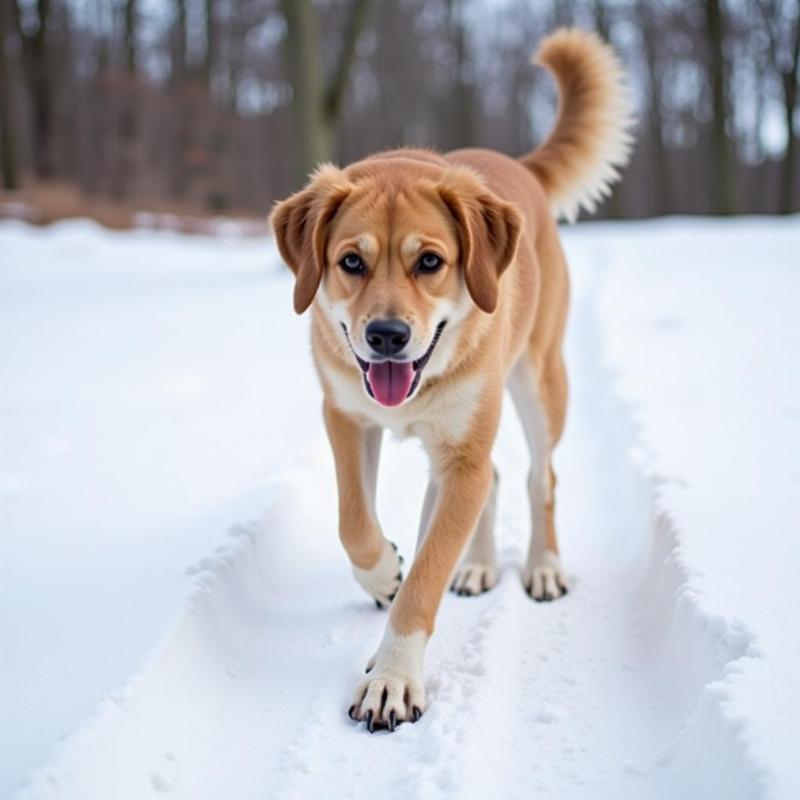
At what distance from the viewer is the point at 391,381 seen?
2.80m

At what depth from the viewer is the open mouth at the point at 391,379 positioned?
279 cm

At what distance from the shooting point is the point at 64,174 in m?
31.4

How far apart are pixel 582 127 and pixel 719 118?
16.8 m

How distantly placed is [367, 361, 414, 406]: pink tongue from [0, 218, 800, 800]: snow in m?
0.83

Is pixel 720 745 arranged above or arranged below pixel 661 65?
below

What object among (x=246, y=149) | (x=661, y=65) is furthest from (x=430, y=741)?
(x=246, y=149)

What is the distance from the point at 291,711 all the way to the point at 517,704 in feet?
2.10

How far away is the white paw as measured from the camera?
2.54 meters

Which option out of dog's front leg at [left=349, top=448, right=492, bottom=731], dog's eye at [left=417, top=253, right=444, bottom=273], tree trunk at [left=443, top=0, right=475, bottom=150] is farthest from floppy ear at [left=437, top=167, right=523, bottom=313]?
tree trunk at [left=443, top=0, right=475, bottom=150]

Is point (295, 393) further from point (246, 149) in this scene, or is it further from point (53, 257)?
point (246, 149)

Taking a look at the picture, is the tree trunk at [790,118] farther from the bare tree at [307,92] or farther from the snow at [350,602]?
the snow at [350,602]

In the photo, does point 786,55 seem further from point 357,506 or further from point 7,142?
point 357,506

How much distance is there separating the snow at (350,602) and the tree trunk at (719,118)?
14.0 metres

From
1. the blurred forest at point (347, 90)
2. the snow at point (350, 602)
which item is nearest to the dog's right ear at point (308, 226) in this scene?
the snow at point (350, 602)
